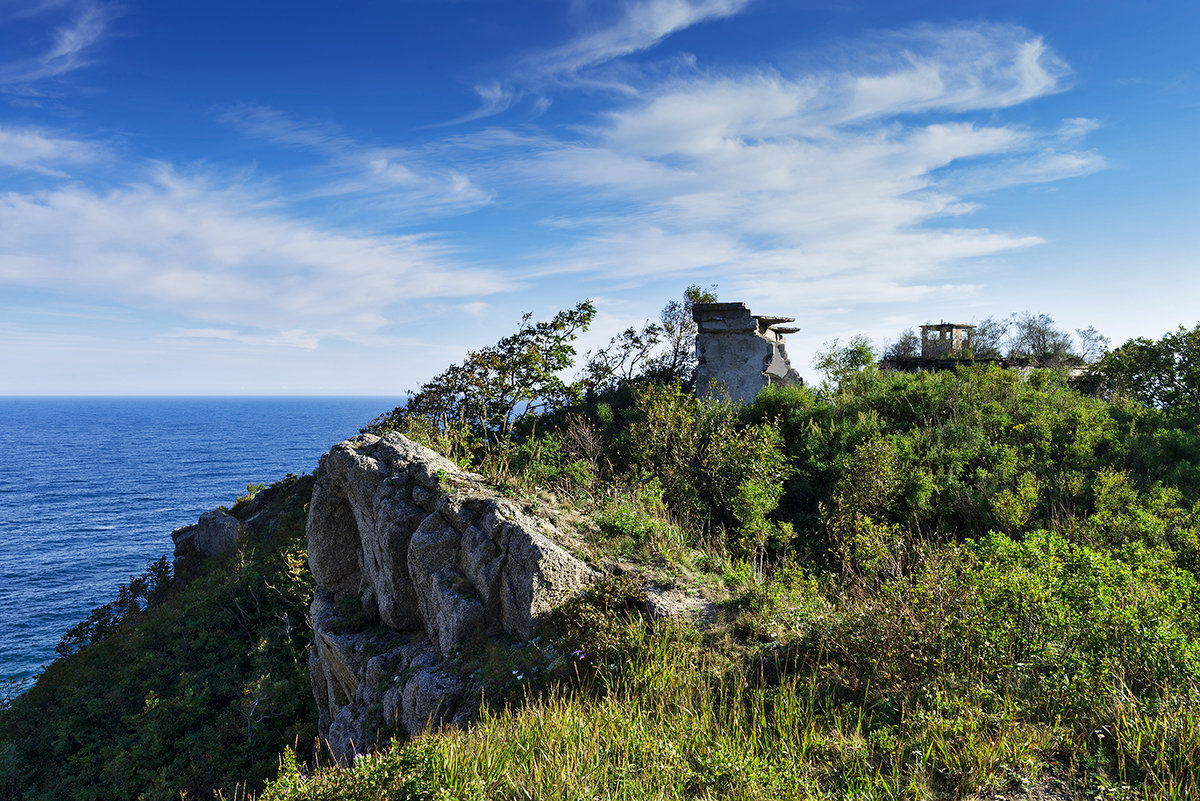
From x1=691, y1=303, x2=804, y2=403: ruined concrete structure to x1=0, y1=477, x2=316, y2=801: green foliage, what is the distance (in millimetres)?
13724

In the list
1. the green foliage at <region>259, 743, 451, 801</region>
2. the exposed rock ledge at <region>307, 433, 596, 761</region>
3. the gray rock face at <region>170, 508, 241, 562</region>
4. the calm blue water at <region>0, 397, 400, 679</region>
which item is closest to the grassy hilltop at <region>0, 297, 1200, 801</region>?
the green foliage at <region>259, 743, 451, 801</region>

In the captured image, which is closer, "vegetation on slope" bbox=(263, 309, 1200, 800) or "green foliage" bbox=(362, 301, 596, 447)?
"vegetation on slope" bbox=(263, 309, 1200, 800)

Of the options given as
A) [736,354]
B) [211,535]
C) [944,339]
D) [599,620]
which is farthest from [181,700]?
[944,339]

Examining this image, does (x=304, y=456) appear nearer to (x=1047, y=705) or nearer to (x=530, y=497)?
(x=530, y=497)

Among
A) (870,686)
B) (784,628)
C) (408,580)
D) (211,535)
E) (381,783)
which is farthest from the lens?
(211,535)

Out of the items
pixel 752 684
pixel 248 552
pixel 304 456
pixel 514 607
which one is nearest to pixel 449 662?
pixel 514 607

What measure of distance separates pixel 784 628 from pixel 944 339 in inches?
1506

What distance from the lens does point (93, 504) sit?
2125 inches

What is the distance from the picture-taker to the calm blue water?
3059cm

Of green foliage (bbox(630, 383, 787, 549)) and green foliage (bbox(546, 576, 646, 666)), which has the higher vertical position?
green foliage (bbox(630, 383, 787, 549))

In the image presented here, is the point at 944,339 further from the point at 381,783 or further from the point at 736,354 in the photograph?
the point at 381,783

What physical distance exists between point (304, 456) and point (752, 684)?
87161 mm

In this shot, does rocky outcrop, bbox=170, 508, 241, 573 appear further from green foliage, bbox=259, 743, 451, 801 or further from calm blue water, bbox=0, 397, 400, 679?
green foliage, bbox=259, 743, 451, 801

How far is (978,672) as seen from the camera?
5.04 metres
